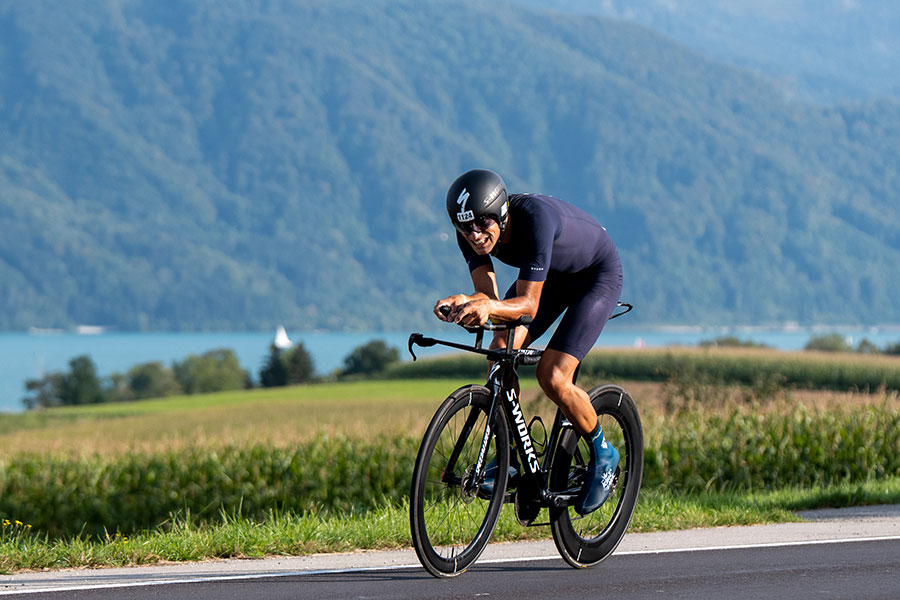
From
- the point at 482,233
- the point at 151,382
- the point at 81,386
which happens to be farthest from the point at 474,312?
the point at 151,382

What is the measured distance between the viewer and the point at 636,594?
6.50 m

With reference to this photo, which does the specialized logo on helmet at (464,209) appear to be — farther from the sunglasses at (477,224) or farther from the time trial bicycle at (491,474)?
the time trial bicycle at (491,474)

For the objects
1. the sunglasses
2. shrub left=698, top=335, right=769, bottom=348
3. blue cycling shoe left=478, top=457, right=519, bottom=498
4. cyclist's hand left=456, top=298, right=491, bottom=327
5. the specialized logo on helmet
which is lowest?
blue cycling shoe left=478, top=457, right=519, bottom=498

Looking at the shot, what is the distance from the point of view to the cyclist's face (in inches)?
254

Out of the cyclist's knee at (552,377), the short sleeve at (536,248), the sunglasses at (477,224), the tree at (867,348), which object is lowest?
the cyclist's knee at (552,377)

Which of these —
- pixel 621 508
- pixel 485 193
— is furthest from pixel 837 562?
pixel 485 193

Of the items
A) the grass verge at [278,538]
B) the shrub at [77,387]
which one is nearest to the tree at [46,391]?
the shrub at [77,387]

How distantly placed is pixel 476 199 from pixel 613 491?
2.31 m

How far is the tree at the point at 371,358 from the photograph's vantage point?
72588 mm

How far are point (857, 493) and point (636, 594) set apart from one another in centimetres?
582

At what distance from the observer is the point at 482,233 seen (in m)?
6.50

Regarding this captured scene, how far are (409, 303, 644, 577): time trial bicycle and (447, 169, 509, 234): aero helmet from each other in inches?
23.6

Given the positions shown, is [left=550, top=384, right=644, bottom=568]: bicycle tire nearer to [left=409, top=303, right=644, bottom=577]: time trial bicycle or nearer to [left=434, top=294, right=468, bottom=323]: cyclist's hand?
[left=409, top=303, right=644, bottom=577]: time trial bicycle

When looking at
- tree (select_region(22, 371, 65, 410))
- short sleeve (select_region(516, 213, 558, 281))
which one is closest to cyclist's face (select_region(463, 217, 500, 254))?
short sleeve (select_region(516, 213, 558, 281))
